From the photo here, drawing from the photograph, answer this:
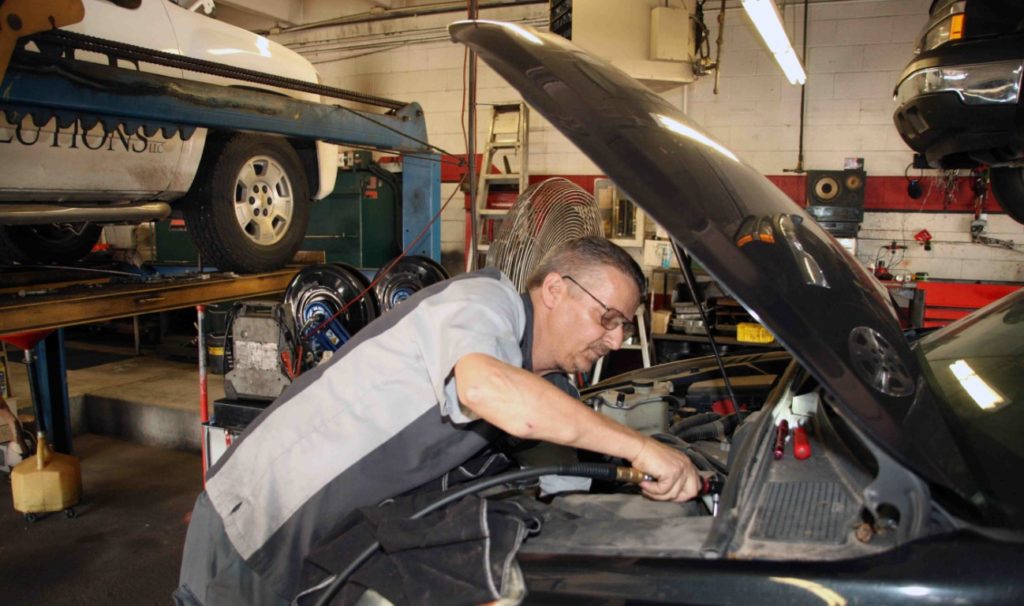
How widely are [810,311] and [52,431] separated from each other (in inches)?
174

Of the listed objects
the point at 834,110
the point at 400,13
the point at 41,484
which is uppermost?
the point at 400,13

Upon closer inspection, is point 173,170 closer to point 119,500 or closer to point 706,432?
point 119,500

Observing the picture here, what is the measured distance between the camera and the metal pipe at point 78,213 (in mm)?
2670

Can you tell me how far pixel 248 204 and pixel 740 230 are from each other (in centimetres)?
323

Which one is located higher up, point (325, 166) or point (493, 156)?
point (493, 156)

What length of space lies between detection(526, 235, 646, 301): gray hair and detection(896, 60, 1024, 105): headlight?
2311 millimetres

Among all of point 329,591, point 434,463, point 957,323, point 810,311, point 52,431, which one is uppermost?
point 810,311

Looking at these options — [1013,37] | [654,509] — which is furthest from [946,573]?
[1013,37]

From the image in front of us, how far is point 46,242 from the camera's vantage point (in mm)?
4359

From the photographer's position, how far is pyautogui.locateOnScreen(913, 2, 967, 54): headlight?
2959 millimetres

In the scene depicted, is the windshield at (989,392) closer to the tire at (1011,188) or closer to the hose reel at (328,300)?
the tire at (1011,188)

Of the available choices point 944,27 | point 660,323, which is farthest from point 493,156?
point 944,27

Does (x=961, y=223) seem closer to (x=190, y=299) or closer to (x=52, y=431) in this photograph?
(x=190, y=299)

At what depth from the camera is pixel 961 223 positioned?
6.02m
